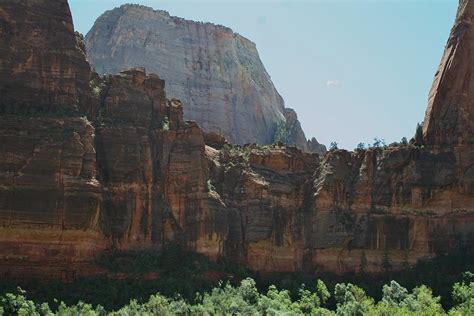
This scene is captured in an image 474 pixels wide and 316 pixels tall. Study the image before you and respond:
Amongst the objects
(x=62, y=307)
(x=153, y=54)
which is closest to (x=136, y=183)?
(x=62, y=307)

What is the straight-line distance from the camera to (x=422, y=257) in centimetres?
6994

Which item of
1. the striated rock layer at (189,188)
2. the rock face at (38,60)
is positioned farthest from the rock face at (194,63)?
the rock face at (38,60)

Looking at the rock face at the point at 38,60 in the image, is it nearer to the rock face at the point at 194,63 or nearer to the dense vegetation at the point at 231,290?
the dense vegetation at the point at 231,290

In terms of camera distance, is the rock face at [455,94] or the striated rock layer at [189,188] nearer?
the striated rock layer at [189,188]

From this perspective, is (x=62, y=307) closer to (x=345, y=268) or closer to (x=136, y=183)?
(x=136, y=183)

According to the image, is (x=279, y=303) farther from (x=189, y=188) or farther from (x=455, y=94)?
(x=455, y=94)

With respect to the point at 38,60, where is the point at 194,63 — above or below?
above

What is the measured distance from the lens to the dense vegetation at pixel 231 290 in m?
57.1

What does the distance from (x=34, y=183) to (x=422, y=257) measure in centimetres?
3333

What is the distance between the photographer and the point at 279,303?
61.3 meters

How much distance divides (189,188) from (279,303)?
1267 centimetres

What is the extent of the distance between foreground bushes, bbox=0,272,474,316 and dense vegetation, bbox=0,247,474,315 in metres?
0.07

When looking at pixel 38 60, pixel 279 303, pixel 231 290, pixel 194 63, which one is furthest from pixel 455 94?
pixel 194 63

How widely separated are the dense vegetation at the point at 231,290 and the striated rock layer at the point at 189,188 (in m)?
1.24
